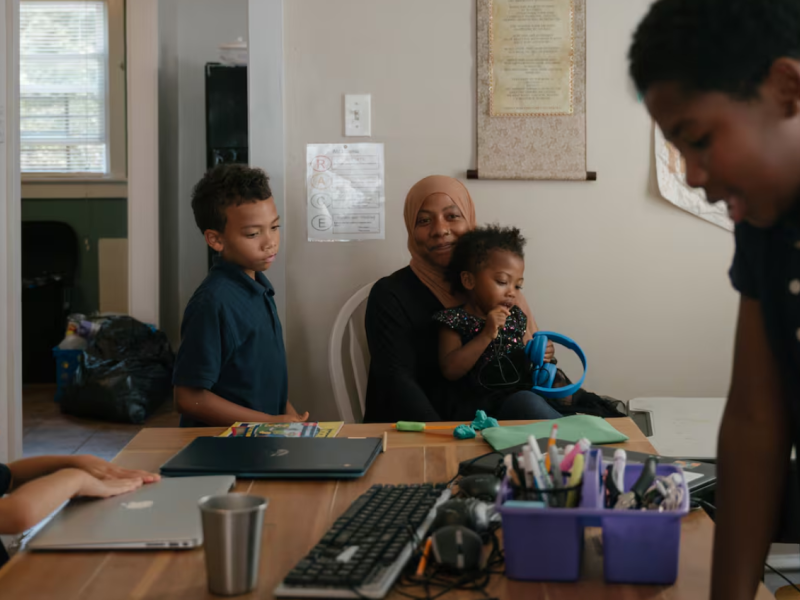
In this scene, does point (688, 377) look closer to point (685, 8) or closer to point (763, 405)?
point (763, 405)

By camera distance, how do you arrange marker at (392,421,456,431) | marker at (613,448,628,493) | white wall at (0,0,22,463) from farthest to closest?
1. white wall at (0,0,22,463)
2. marker at (392,421,456,431)
3. marker at (613,448,628,493)

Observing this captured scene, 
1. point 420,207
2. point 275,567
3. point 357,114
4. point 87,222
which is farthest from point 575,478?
point 87,222

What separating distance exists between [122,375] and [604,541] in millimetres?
3777

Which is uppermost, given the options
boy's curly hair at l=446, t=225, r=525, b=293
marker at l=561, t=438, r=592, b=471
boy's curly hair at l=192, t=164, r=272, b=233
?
boy's curly hair at l=192, t=164, r=272, b=233

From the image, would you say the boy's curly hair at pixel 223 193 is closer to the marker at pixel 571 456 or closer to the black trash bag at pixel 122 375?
the marker at pixel 571 456

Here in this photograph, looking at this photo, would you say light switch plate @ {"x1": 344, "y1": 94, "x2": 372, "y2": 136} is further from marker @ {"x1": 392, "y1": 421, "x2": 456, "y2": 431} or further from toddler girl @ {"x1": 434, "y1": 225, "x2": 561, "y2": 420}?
marker @ {"x1": 392, "y1": 421, "x2": 456, "y2": 431}

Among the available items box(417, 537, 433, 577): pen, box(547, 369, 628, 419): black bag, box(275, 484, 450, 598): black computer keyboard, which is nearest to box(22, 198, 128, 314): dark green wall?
box(547, 369, 628, 419): black bag

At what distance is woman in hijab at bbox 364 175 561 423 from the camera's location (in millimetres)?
2375

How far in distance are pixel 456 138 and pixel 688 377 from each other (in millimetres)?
1157

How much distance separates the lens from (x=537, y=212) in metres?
A: 2.81

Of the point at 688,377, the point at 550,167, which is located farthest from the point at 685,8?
the point at 688,377

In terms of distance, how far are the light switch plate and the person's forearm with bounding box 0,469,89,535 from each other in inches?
74.0

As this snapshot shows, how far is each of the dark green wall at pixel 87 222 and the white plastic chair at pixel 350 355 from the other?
3039mm

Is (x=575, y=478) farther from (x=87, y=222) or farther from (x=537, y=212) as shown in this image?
(x=87, y=222)
